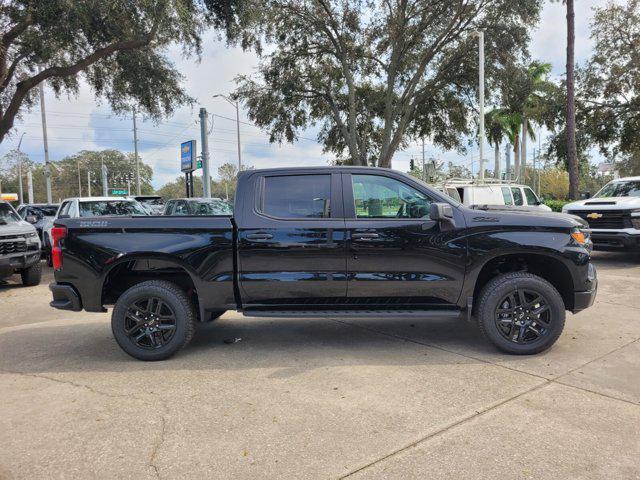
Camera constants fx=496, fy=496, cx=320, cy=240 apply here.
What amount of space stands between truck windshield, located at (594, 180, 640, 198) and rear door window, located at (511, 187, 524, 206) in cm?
195

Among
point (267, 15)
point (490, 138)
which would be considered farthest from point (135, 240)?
point (490, 138)

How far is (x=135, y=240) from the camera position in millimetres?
4918

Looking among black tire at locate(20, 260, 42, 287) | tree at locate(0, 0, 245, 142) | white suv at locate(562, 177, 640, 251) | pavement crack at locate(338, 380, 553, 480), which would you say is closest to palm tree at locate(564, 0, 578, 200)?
white suv at locate(562, 177, 640, 251)

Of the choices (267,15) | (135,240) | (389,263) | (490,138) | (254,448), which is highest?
(267,15)

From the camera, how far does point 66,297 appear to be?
16.5 feet

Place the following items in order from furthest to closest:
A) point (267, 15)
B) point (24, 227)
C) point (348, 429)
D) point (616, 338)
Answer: point (267, 15), point (24, 227), point (616, 338), point (348, 429)

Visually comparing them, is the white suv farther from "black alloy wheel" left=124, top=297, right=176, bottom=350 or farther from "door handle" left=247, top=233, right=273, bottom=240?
"black alloy wheel" left=124, top=297, right=176, bottom=350

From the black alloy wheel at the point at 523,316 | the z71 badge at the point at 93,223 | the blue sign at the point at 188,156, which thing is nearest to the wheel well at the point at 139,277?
the z71 badge at the point at 93,223

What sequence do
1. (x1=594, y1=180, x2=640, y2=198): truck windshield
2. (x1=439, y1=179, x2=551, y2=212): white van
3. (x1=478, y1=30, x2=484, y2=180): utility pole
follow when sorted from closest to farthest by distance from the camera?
1. (x1=594, y1=180, x2=640, y2=198): truck windshield
2. (x1=439, y1=179, x2=551, y2=212): white van
3. (x1=478, y1=30, x2=484, y2=180): utility pole

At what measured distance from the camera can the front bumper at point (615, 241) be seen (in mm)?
10406

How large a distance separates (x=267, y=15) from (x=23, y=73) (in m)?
9.00

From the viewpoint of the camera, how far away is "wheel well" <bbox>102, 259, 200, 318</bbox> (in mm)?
5223

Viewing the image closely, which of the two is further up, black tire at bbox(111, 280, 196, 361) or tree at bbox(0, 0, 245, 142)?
tree at bbox(0, 0, 245, 142)

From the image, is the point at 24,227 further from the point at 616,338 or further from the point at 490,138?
the point at 490,138
